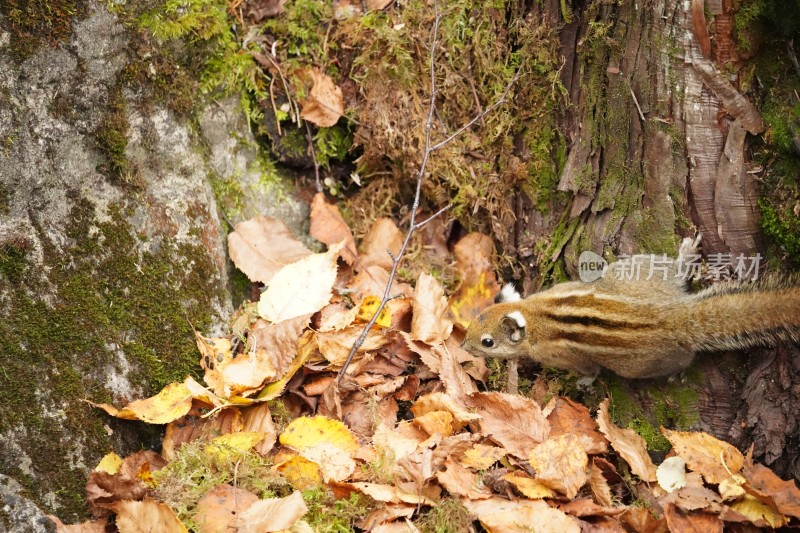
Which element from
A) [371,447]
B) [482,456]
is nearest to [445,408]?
[482,456]

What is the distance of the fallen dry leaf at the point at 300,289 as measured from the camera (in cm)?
447

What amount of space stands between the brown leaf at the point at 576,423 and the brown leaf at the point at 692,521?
1.72ft

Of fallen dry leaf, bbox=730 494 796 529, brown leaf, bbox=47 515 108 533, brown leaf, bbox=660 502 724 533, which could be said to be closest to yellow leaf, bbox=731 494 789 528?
fallen dry leaf, bbox=730 494 796 529

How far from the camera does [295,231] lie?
5.10 meters

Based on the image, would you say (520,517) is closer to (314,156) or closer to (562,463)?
(562,463)

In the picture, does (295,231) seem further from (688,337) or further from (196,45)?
(688,337)

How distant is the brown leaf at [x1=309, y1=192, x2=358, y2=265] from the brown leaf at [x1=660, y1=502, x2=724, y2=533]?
2.54 meters

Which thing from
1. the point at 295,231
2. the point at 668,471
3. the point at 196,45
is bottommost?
the point at 668,471

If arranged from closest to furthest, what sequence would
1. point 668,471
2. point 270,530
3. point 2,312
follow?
point 270,530 → point 2,312 → point 668,471

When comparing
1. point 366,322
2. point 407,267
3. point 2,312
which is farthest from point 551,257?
point 2,312

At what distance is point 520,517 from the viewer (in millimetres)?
3596

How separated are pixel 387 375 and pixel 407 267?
3.06 feet

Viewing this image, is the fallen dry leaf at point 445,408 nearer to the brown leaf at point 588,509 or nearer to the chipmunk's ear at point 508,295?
the brown leaf at point 588,509

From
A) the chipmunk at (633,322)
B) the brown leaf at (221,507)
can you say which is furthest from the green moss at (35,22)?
the chipmunk at (633,322)
